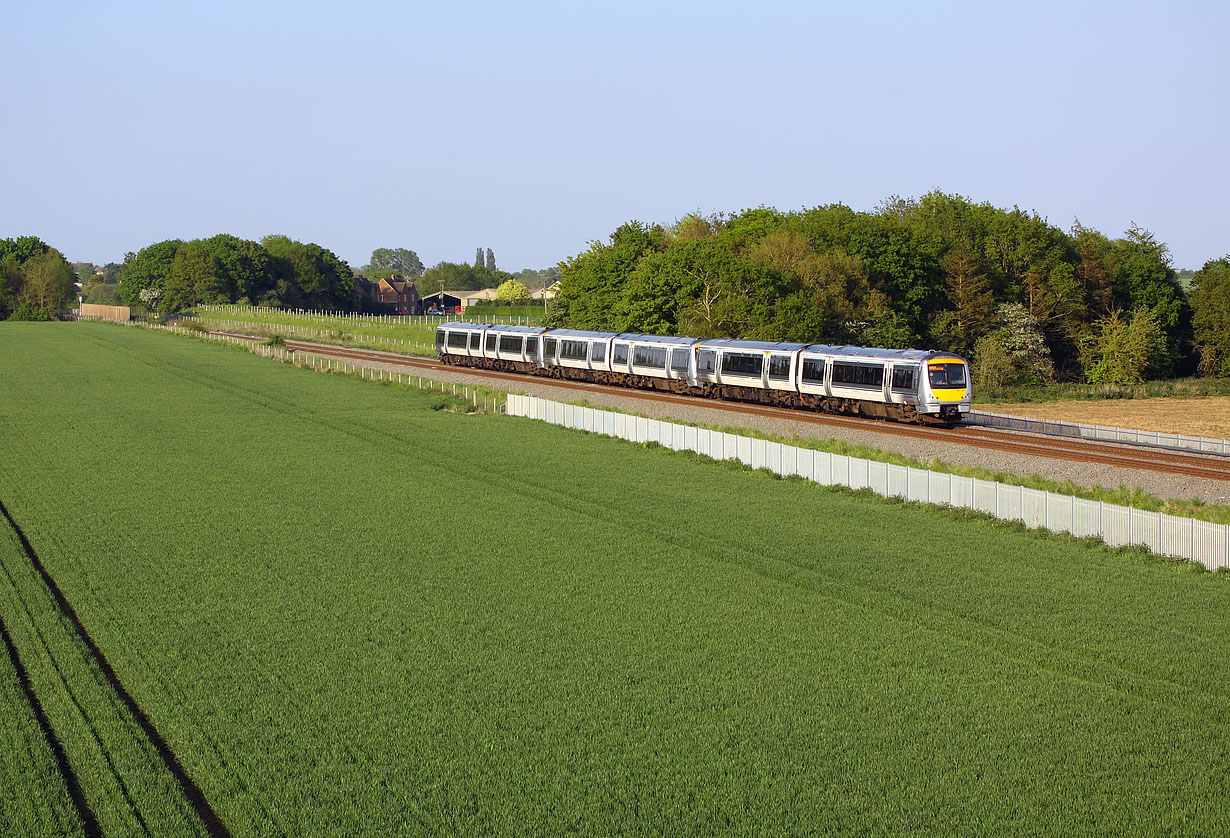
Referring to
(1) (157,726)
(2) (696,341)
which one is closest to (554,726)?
(1) (157,726)

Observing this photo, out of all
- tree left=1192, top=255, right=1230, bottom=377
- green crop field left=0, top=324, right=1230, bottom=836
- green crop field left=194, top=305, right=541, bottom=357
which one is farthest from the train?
tree left=1192, top=255, right=1230, bottom=377

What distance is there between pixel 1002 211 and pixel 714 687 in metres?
84.5

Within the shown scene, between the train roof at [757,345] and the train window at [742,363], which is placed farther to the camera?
the train window at [742,363]

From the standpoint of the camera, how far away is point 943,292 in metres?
84.1

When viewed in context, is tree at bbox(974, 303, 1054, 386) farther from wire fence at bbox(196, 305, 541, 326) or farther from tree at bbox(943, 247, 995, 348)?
wire fence at bbox(196, 305, 541, 326)

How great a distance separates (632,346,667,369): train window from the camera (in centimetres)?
6038

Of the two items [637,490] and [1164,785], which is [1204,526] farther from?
[637,490]

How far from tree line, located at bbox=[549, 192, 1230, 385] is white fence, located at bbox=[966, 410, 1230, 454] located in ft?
80.2

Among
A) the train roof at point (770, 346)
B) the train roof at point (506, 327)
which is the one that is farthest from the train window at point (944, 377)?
the train roof at point (506, 327)

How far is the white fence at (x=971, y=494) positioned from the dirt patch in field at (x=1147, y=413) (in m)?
24.1

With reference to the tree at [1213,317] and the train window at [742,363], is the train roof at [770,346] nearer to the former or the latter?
the train window at [742,363]

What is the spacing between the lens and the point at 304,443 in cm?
4053

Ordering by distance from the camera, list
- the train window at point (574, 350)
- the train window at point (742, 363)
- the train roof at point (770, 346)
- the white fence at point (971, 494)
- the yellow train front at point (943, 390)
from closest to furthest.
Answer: the white fence at point (971, 494), the yellow train front at point (943, 390), the train roof at point (770, 346), the train window at point (742, 363), the train window at point (574, 350)

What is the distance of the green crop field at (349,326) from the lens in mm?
103312
